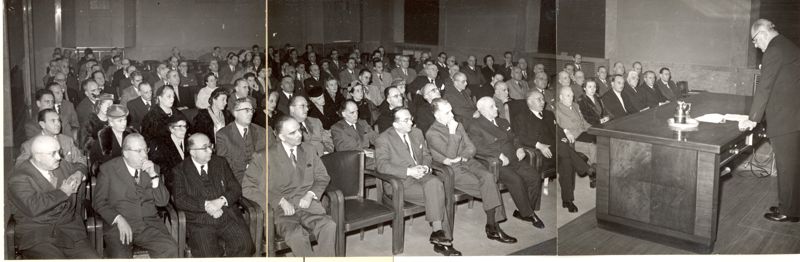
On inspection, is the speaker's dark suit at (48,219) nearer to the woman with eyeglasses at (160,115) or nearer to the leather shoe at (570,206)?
the woman with eyeglasses at (160,115)

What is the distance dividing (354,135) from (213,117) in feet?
2.86

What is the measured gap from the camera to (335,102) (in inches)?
177

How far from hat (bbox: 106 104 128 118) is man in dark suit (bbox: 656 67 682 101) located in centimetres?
329

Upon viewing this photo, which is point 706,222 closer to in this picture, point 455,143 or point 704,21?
point 704,21

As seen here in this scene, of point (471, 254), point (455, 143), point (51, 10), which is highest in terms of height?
point (51, 10)

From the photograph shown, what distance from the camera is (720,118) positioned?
4641 mm

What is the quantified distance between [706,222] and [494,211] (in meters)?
1.27

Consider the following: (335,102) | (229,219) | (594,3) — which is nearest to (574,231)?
(594,3)

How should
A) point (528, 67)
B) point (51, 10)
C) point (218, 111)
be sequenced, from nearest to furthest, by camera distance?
point (51, 10) → point (218, 111) → point (528, 67)

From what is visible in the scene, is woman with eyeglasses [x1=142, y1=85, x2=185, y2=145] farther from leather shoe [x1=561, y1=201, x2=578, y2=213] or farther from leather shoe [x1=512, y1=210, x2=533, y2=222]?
leather shoe [x1=561, y1=201, x2=578, y2=213]

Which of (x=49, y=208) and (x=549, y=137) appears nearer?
(x=49, y=208)

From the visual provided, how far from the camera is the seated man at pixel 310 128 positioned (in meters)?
4.27

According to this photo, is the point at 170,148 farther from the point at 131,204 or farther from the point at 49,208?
the point at 49,208

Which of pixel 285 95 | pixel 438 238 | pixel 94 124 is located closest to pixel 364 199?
pixel 438 238
